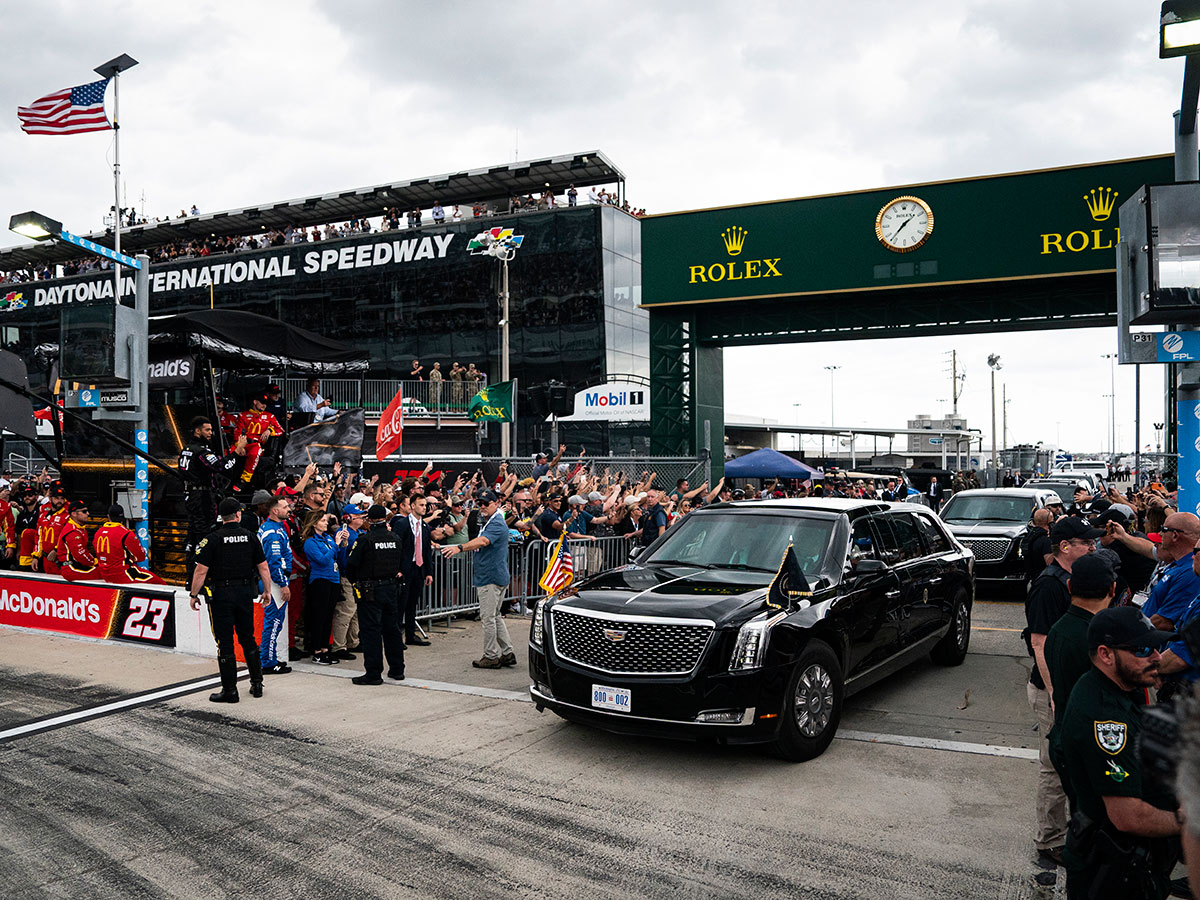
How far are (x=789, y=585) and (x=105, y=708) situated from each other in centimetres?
578

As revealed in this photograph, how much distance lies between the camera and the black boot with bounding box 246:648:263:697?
787cm

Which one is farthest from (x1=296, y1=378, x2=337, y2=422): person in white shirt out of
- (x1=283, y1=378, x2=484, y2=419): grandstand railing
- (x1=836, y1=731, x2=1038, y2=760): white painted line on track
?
(x1=283, y1=378, x2=484, y2=419): grandstand railing

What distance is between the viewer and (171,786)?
5613 mm

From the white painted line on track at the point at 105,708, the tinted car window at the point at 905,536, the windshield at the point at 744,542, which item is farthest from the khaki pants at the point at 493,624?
the tinted car window at the point at 905,536

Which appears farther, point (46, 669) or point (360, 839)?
point (46, 669)

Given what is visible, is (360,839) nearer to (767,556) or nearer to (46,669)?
(767,556)

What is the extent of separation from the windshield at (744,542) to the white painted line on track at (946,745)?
1277 mm

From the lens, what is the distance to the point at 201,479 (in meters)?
10.7

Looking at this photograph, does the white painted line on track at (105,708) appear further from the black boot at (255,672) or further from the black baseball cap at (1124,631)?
the black baseball cap at (1124,631)

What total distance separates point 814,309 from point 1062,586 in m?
20.2

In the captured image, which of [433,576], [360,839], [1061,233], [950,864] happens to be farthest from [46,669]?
[1061,233]

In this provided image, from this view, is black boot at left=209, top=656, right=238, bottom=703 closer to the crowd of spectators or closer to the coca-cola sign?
the coca-cola sign

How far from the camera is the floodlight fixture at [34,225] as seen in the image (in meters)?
10.3

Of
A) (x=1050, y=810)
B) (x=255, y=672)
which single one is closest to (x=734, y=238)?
(x=255, y=672)
